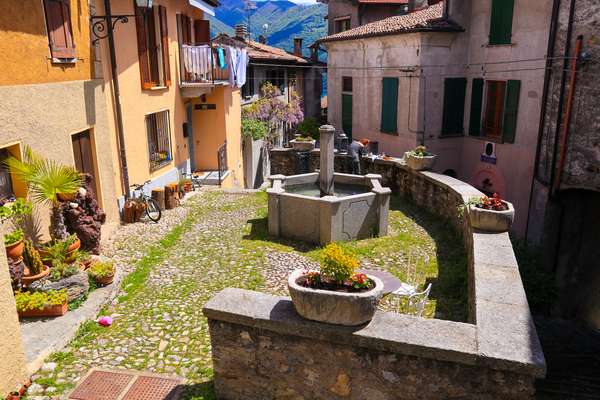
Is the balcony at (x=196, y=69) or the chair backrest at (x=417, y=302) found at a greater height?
the balcony at (x=196, y=69)

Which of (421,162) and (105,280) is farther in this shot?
(421,162)

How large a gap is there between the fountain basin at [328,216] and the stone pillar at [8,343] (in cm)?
594

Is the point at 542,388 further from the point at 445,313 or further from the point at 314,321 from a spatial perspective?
the point at 314,321

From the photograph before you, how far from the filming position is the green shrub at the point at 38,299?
629cm

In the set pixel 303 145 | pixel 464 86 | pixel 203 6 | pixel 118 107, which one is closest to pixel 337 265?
pixel 118 107

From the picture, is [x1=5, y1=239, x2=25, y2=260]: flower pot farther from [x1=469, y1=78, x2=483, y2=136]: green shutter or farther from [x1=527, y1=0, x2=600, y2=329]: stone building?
[x1=469, y1=78, x2=483, y2=136]: green shutter

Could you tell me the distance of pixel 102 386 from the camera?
17.1 feet

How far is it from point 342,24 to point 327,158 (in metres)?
20.0

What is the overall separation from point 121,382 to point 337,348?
265cm

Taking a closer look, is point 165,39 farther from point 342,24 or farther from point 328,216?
point 342,24

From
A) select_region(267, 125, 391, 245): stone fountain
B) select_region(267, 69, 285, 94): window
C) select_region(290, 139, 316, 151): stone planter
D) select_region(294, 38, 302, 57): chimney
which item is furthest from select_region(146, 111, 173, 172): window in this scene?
select_region(294, 38, 302, 57): chimney

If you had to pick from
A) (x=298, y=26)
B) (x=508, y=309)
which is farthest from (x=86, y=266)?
(x=298, y=26)

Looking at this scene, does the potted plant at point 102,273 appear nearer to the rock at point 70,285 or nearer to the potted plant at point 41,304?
the rock at point 70,285

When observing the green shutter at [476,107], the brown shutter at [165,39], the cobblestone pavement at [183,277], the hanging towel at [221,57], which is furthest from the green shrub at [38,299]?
the green shutter at [476,107]
